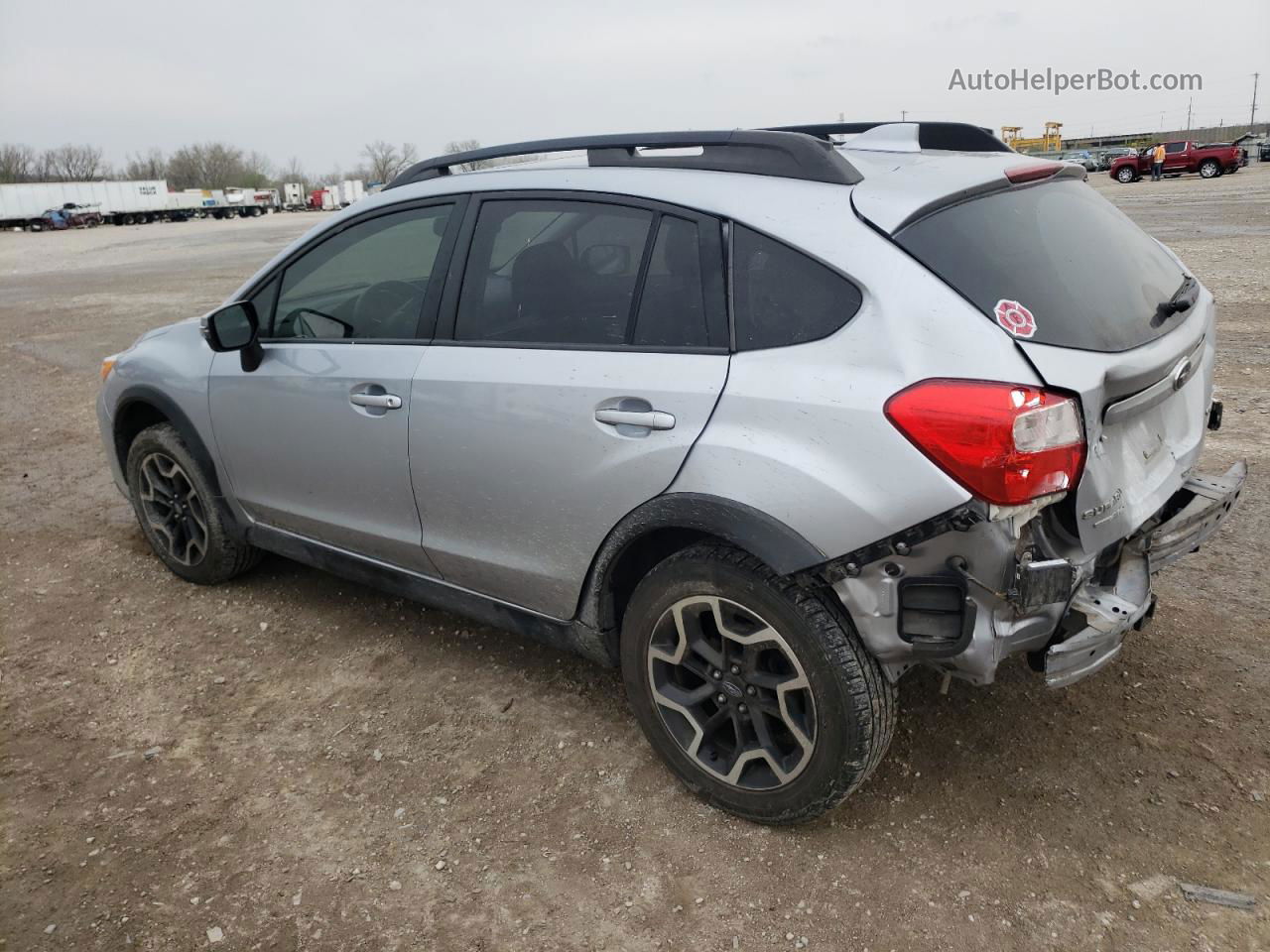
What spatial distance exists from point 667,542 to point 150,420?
294 cm

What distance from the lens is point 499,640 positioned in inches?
154

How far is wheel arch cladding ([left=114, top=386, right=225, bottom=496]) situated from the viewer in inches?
163

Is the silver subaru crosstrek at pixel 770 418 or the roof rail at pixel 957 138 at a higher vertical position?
the roof rail at pixel 957 138

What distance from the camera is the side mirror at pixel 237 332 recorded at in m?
3.68

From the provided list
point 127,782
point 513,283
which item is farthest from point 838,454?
point 127,782

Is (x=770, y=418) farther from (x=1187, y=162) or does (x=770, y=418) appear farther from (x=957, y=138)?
(x=1187, y=162)

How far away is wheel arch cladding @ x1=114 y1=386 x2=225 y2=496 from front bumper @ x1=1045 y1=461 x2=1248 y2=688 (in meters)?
3.36

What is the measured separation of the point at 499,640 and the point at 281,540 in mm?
987

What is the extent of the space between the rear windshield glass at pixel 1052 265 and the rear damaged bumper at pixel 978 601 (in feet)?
1.67

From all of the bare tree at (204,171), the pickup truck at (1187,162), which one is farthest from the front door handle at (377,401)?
the bare tree at (204,171)

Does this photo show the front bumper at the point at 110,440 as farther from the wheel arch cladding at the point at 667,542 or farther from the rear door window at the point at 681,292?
the rear door window at the point at 681,292

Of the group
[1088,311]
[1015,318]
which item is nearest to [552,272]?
[1015,318]

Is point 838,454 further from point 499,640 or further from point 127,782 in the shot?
point 127,782

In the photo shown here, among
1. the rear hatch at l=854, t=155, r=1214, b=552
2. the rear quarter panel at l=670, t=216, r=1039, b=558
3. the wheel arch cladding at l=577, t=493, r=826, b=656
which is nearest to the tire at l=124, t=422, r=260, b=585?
the wheel arch cladding at l=577, t=493, r=826, b=656
